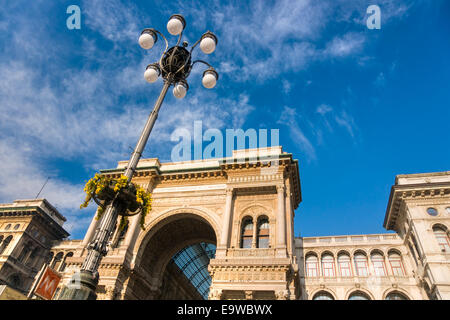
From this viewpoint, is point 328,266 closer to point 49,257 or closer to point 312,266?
point 312,266

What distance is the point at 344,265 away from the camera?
30.1 metres

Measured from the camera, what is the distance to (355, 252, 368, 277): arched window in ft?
95.4

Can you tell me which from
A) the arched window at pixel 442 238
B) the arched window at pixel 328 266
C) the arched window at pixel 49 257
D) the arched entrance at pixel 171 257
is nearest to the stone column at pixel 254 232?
the arched entrance at pixel 171 257

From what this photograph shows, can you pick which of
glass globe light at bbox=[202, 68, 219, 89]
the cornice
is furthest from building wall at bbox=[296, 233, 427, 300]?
glass globe light at bbox=[202, 68, 219, 89]

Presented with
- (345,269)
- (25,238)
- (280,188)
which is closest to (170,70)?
(280,188)

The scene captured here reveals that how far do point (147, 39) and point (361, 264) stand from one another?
30.0 m

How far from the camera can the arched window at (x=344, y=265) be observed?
29.5m

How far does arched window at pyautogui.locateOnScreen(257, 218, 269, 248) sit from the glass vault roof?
11.2m

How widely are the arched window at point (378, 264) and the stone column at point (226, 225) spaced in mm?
17420

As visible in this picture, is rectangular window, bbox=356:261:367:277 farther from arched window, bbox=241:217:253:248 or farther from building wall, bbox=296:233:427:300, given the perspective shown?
arched window, bbox=241:217:253:248

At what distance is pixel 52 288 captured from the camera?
1397 centimetres
